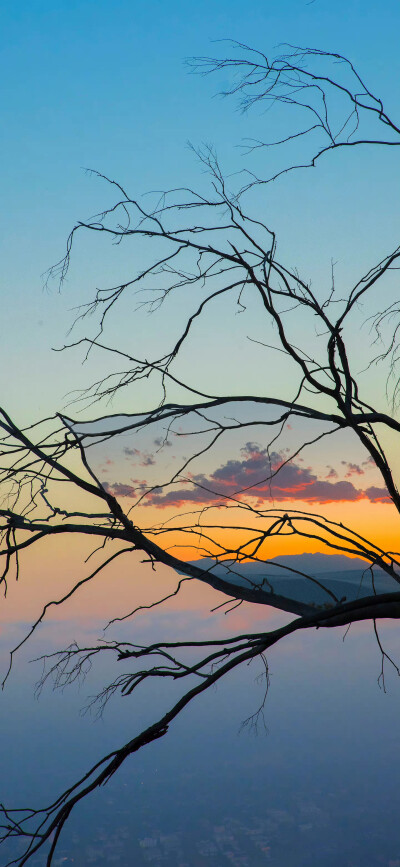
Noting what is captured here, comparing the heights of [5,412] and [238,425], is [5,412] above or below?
above

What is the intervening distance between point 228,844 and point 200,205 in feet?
653

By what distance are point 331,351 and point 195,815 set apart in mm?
208767

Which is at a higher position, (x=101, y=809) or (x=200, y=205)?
(x=101, y=809)

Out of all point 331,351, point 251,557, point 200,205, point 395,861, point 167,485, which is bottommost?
point 395,861

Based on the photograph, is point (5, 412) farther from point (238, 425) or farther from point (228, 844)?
point (228, 844)

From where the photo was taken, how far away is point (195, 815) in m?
188

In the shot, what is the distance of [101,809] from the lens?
18862 centimetres

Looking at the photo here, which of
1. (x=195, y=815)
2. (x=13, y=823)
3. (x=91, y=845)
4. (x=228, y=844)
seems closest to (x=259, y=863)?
(x=228, y=844)

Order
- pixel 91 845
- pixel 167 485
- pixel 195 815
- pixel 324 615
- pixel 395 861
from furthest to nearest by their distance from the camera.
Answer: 1. pixel 195 815
2. pixel 395 861
3. pixel 91 845
4. pixel 167 485
5. pixel 324 615

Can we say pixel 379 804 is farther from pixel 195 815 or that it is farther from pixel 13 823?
pixel 13 823

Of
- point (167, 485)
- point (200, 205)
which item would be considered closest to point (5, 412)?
point (167, 485)

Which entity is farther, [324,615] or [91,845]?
[91,845]

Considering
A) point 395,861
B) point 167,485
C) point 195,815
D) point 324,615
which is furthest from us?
point 195,815

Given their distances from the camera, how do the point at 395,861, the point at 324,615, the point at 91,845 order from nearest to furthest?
the point at 324,615 → the point at 91,845 → the point at 395,861
